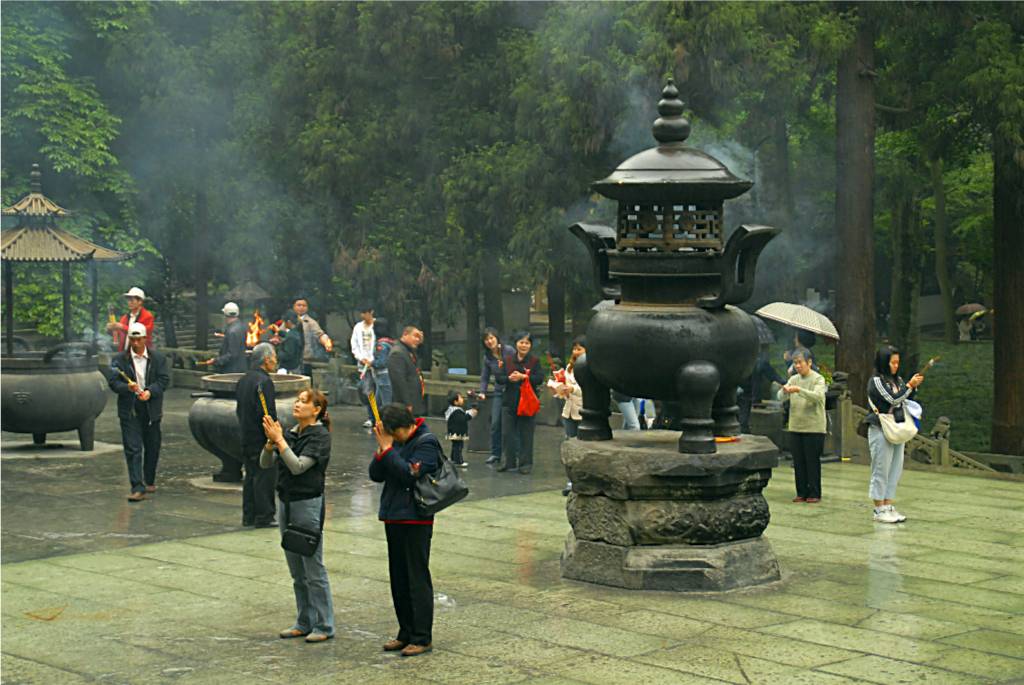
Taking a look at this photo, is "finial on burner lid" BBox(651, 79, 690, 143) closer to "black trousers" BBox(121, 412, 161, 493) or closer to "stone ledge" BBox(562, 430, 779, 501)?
"stone ledge" BBox(562, 430, 779, 501)

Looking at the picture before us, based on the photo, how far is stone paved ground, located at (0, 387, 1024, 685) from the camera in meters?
9.62

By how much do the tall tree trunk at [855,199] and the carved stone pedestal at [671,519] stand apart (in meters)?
12.8

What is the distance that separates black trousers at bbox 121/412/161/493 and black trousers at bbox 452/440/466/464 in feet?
12.4

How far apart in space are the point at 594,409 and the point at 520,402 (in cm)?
565

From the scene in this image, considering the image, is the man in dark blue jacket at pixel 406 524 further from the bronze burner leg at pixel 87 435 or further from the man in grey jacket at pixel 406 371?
the bronze burner leg at pixel 87 435

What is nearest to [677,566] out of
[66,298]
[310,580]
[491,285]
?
[310,580]

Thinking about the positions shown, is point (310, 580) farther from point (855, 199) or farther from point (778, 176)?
point (778, 176)

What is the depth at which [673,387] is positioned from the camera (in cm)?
1221

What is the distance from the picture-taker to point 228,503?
16.7 metres

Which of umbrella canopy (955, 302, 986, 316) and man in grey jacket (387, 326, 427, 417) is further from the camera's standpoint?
umbrella canopy (955, 302, 986, 316)

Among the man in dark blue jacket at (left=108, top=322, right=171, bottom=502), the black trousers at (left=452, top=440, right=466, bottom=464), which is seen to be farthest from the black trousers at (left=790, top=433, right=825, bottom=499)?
the man in dark blue jacket at (left=108, top=322, right=171, bottom=502)

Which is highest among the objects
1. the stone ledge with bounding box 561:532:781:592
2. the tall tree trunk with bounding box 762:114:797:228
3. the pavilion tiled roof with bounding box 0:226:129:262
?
the tall tree trunk with bounding box 762:114:797:228

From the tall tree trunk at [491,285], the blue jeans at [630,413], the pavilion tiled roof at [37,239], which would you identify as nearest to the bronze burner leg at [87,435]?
the pavilion tiled roof at [37,239]

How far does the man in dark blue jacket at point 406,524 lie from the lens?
9898mm
